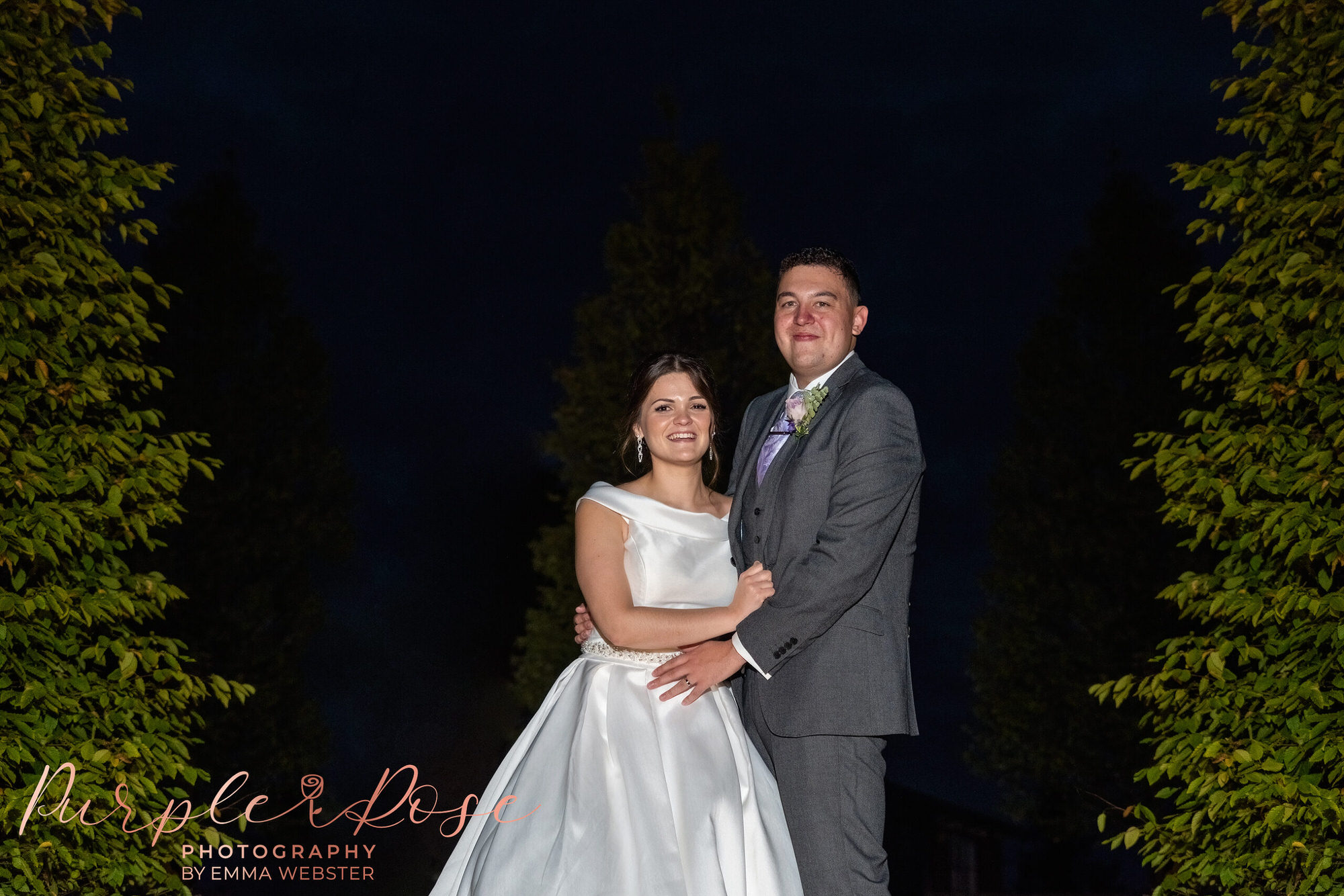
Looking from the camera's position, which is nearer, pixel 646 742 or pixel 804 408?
pixel 646 742

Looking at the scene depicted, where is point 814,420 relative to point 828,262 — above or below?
below

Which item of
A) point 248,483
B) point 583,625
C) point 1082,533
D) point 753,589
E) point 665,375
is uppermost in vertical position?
point 248,483

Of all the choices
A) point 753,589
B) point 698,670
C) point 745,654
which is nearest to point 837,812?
point 745,654

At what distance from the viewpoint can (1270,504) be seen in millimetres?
6273

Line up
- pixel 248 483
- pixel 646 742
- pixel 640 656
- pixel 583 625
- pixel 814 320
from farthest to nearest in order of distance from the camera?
pixel 248 483, pixel 583 625, pixel 640 656, pixel 814 320, pixel 646 742

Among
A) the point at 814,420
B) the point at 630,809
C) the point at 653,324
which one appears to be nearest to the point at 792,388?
the point at 814,420

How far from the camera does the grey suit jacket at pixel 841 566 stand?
436cm

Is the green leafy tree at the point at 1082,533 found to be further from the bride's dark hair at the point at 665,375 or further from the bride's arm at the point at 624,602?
the bride's arm at the point at 624,602

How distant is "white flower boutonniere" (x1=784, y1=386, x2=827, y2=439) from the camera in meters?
4.74

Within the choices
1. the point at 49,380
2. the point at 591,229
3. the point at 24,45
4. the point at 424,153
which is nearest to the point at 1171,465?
the point at 49,380

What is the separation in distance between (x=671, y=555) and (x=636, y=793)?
3.29ft

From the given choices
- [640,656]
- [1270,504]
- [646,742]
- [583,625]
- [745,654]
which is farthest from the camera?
[1270,504]

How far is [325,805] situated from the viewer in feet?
56.4

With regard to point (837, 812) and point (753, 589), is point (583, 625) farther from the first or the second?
point (837, 812)
